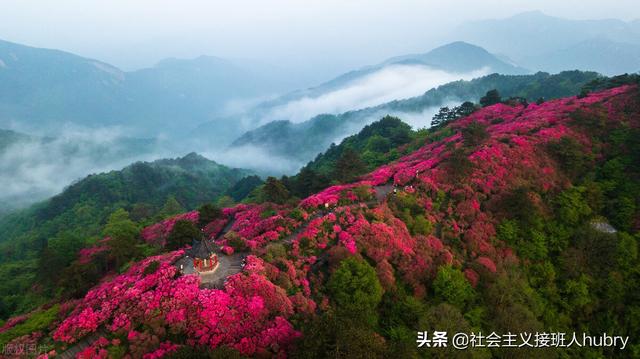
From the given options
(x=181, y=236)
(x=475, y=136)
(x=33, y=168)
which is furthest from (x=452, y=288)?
(x=33, y=168)

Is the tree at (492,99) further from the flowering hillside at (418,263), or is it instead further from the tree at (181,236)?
the tree at (181,236)

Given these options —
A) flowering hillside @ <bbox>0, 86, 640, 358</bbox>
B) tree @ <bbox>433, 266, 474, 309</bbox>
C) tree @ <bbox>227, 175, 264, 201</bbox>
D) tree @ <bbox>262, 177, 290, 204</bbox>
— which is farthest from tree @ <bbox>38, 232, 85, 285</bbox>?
tree @ <bbox>227, 175, 264, 201</bbox>

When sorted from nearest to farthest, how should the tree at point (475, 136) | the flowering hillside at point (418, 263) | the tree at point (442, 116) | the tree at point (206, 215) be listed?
the flowering hillside at point (418, 263) < the tree at point (475, 136) < the tree at point (206, 215) < the tree at point (442, 116)

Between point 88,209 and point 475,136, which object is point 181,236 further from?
point 88,209

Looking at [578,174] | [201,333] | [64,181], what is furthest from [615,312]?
[64,181]

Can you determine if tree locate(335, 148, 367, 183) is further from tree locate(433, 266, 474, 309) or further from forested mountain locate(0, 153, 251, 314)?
forested mountain locate(0, 153, 251, 314)

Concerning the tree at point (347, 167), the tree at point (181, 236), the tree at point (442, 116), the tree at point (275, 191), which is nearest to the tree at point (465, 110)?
the tree at point (442, 116)
